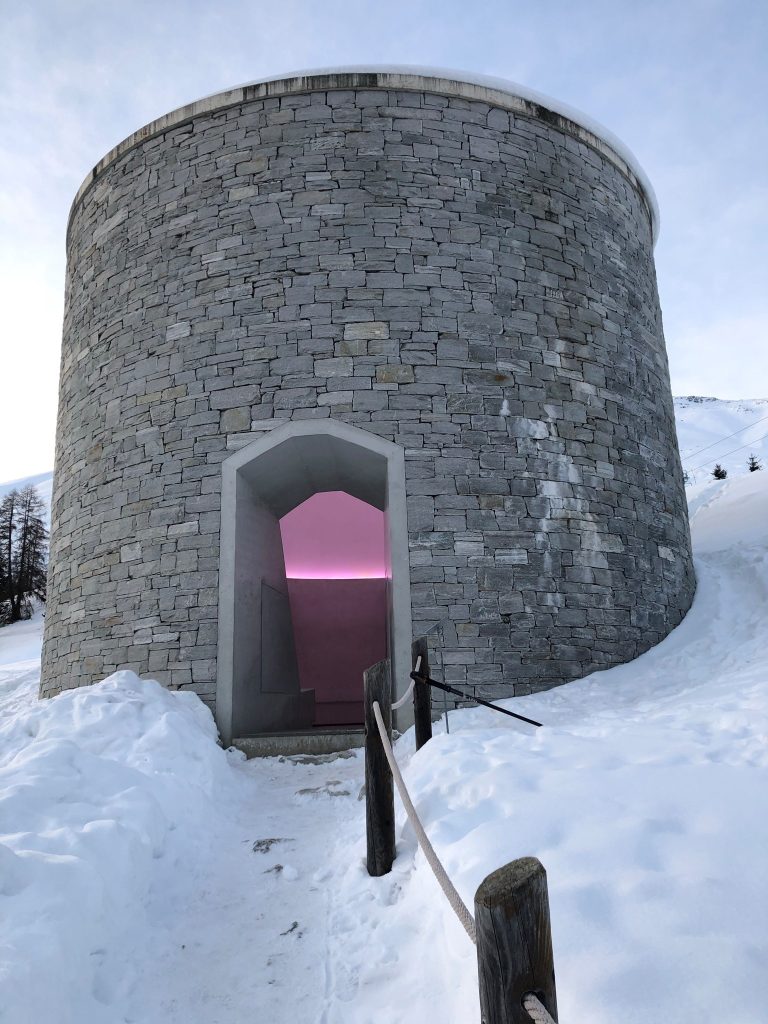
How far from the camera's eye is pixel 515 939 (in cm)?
135

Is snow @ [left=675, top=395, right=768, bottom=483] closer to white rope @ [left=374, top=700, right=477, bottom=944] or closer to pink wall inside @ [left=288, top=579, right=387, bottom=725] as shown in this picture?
pink wall inside @ [left=288, top=579, right=387, bottom=725]

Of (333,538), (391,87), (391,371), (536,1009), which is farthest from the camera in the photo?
(333,538)

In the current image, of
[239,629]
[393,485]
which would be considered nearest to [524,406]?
[393,485]

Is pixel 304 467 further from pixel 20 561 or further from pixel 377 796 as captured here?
pixel 20 561

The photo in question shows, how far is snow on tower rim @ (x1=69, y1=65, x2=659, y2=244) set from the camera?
24.2ft

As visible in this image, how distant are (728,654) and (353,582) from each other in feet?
22.5

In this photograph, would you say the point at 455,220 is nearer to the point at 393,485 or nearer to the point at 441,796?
the point at 393,485

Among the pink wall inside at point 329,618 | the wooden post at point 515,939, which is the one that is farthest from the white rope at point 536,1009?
the pink wall inside at point 329,618

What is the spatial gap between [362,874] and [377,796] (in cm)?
35

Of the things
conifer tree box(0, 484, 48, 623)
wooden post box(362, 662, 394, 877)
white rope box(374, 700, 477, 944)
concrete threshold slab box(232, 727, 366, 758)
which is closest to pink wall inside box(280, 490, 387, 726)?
concrete threshold slab box(232, 727, 366, 758)

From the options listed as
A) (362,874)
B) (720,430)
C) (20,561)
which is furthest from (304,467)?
(720,430)

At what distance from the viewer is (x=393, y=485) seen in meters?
6.48

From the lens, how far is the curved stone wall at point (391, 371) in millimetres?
6445

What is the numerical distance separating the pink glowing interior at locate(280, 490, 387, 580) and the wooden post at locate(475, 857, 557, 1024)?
1105 centimetres
